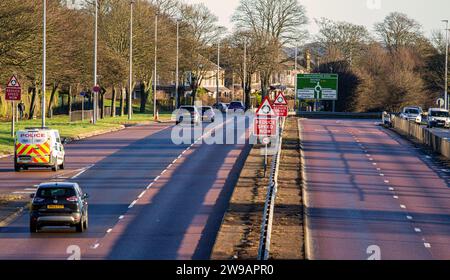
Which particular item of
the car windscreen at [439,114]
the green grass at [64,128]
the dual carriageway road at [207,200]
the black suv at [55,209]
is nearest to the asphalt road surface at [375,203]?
the dual carriageway road at [207,200]

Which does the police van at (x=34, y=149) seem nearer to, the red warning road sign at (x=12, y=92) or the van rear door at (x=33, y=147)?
the van rear door at (x=33, y=147)

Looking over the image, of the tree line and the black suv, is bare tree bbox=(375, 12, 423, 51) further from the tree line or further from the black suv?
the black suv

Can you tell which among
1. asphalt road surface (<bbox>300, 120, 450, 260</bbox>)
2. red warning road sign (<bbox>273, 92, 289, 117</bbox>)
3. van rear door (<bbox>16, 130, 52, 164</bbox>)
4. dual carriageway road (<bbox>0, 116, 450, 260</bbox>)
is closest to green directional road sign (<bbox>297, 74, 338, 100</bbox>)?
asphalt road surface (<bbox>300, 120, 450, 260</bbox>)

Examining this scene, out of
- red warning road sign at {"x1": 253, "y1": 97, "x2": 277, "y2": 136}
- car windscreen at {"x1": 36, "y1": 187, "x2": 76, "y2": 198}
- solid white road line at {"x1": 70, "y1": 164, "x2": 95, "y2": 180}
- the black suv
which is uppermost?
red warning road sign at {"x1": 253, "y1": 97, "x2": 277, "y2": 136}

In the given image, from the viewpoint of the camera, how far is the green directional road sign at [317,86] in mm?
101375

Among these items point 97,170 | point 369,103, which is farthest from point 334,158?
point 369,103

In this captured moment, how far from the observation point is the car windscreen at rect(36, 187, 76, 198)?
2505cm

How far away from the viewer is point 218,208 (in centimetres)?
3073

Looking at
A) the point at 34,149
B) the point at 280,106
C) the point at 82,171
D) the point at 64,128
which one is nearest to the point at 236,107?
the point at 64,128

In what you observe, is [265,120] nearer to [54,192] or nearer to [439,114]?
[54,192]

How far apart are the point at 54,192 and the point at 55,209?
0.54 m

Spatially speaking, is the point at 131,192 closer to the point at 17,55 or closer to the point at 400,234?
the point at 400,234

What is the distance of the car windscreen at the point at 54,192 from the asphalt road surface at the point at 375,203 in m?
6.31

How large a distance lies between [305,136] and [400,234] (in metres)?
42.6
